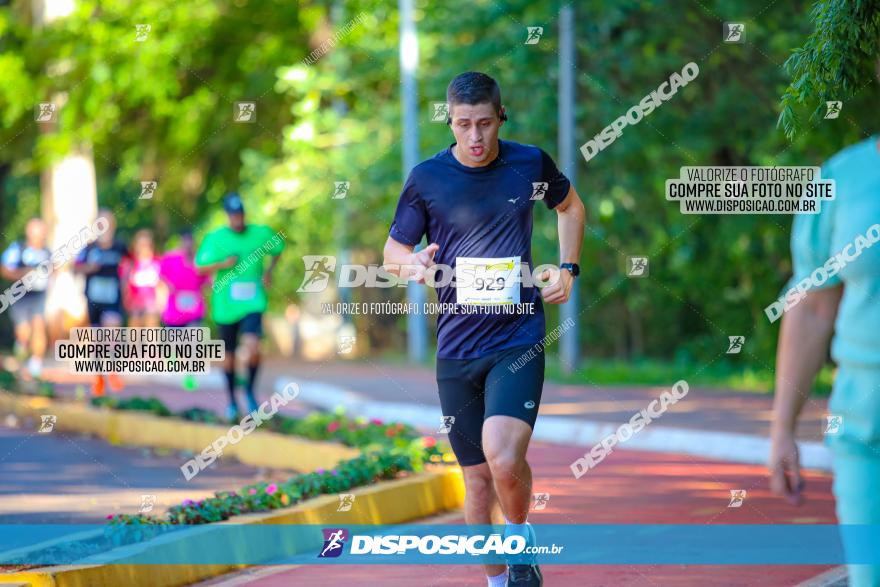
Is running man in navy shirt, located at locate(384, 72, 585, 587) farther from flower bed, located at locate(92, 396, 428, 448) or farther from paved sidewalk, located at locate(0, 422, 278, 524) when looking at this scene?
flower bed, located at locate(92, 396, 428, 448)

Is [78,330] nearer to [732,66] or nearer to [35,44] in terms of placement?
[732,66]

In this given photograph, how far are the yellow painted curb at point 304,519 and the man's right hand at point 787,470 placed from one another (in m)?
3.68

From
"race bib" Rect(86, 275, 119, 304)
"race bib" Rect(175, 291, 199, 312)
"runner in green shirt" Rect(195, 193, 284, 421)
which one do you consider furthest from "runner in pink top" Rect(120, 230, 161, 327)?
"runner in green shirt" Rect(195, 193, 284, 421)

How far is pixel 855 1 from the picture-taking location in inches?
309

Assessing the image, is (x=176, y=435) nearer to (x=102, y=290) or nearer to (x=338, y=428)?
(x=338, y=428)

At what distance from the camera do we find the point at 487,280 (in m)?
6.14

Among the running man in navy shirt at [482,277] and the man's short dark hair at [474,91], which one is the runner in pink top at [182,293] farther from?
the man's short dark hair at [474,91]

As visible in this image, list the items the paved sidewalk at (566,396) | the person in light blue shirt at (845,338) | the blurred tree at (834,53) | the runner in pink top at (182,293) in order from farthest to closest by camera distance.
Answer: the runner in pink top at (182,293)
the paved sidewalk at (566,396)
the blurred tree at (834,53)
the person in light blue shirt at (845,338)

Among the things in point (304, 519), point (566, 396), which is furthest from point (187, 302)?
point (304, 519)

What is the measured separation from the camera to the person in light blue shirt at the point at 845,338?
3.86 m

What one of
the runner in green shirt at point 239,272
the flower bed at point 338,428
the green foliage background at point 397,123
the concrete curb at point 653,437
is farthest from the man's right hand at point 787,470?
the green foliage background at point 397,123

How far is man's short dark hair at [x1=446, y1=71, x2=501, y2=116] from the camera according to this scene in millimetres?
6020

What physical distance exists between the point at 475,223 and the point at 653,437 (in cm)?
793

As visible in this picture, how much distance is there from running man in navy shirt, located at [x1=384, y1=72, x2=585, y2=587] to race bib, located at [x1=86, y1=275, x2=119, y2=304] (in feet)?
41.6
